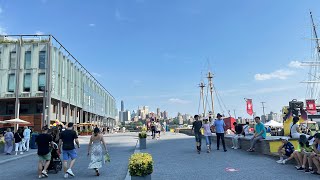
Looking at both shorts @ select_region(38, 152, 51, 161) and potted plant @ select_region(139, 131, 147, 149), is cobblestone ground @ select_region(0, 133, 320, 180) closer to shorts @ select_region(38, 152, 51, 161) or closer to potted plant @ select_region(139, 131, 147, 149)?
shorts @ select_region(38, 152, 51, 161)

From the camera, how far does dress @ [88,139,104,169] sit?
369 inches

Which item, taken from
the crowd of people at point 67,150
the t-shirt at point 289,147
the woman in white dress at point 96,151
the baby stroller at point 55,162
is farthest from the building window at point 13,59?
the t-shirt at point 289,147

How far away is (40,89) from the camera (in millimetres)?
42406

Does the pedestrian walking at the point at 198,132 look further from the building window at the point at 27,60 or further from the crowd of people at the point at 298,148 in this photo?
the building window at the point at 27,60

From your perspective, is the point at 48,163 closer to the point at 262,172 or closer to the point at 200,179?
the point at 200,179

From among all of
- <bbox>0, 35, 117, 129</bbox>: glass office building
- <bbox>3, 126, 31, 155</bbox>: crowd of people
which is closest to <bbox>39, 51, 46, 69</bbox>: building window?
<bbox>0, 35, 117, 129</bbox>: glass office building

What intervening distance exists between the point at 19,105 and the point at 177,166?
39.2m

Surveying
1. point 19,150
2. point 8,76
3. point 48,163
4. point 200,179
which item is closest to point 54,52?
point 8,76

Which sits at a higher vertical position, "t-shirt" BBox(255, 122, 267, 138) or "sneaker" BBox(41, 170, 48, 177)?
"t-shirt" BBox(255, 122, 267, 138)

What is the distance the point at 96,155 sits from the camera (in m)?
9.46

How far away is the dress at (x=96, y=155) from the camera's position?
937 centimetres

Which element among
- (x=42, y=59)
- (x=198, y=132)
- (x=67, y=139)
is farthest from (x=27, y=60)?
(x=67, y=139)

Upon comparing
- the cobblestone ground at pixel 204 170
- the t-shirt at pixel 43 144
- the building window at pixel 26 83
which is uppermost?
the building window at pixel 26 83

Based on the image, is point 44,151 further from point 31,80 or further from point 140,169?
point 31,80
